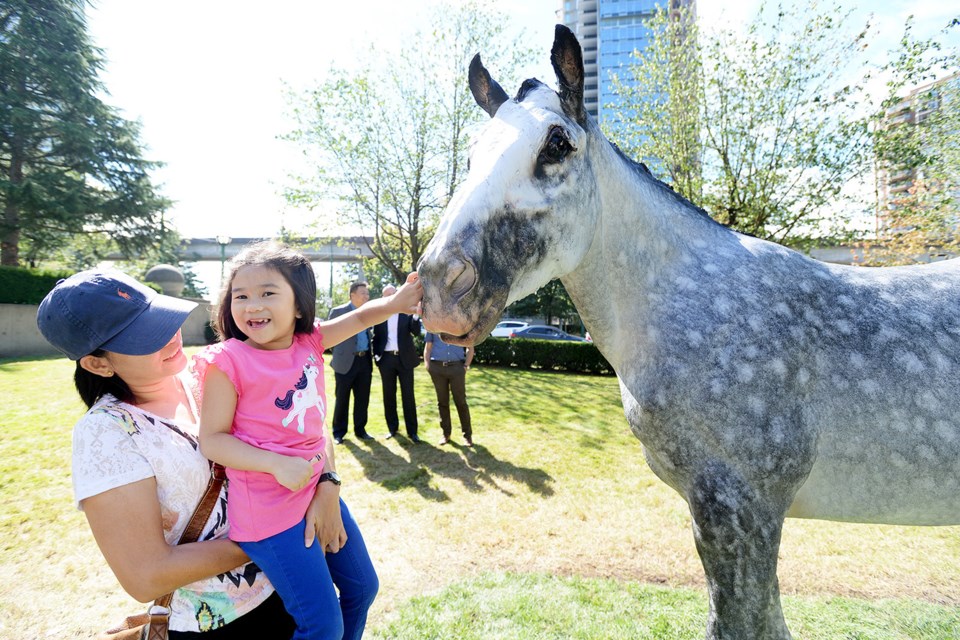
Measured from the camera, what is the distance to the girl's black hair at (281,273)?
5.97 ft

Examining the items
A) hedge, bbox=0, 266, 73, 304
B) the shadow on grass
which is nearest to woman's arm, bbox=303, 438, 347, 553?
the shadow on grass

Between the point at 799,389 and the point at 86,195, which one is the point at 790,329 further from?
the point at 86,195

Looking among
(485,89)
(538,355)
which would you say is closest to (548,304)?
(538,355)

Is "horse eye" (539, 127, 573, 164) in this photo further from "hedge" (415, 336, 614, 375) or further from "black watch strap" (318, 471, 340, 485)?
"hedge" (415, 336, 614, 375)

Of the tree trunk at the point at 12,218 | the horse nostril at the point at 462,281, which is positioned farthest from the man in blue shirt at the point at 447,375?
the tree trunk at the point at 12,218

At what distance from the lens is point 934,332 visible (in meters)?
1.53

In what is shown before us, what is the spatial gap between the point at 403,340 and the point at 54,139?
26.5m

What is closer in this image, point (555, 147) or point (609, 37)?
point (555, 147)

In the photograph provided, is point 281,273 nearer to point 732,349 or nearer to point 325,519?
point 325,519

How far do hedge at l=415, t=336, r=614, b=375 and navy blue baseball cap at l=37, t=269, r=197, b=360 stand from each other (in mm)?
16762

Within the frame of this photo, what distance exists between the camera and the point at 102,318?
1397mm

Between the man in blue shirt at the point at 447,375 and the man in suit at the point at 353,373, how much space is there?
1058mm

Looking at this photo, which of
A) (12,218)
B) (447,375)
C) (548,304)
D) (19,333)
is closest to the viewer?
(447,375)

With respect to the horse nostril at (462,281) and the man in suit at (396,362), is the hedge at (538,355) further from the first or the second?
the horse nostril at (462,281)
